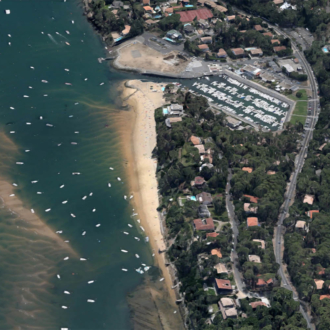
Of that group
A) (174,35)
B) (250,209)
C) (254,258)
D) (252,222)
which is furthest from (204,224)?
(174,35)

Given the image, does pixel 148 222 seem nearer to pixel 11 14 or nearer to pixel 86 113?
pixel 86 113

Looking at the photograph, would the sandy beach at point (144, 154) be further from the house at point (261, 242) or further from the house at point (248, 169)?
the house at point (248, 169)

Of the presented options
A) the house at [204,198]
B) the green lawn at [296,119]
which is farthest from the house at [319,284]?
the green lawn at [296,119]

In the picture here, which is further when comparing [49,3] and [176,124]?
[49,3]

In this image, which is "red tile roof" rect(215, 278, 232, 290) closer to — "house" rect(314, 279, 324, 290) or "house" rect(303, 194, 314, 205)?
"house" rect(314, 279, 324, 290)

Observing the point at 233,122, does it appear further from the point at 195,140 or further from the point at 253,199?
the point at 253,199

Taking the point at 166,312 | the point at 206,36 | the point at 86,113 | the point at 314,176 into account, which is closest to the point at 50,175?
the point at 86,113

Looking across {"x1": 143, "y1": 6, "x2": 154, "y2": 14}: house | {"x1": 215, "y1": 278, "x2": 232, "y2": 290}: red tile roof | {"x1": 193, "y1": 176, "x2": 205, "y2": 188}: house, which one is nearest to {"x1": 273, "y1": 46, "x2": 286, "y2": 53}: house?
{"x1": 143, "y1": 6, "x2": 154, "y2": 14}: house
